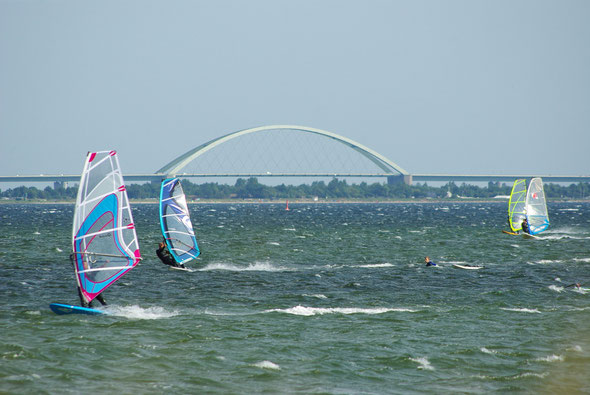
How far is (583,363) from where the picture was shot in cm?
2025

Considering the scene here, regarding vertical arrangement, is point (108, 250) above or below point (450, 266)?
above

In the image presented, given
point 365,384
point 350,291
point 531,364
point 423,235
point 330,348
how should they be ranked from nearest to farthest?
1. point 365,384
2. point 531,364
3. point 330,348
4. point 350,291
5. point 423,235

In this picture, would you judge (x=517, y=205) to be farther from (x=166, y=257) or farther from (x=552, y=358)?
(x=552, y=358)

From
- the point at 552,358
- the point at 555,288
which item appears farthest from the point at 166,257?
the point at 552,358

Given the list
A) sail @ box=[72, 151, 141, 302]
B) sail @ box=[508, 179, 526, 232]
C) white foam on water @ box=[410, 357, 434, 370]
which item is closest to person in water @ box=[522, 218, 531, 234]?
sail @ box=[508, 179, 526, 232]

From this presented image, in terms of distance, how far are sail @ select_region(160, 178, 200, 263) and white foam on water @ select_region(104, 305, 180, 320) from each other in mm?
10677

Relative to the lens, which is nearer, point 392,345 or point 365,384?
point 365,384

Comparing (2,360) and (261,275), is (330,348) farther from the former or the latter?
(261,275)

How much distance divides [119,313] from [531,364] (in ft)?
46.4

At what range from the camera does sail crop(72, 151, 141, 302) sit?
79.7 ft

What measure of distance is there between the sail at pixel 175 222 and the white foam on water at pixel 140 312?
10.7m

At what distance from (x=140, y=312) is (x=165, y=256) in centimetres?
1111

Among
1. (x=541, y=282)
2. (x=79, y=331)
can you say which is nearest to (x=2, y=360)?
A: (x=79, y=331)

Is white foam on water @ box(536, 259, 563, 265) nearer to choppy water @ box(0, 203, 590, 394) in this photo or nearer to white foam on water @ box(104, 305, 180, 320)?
choppy water @ box(0, 203, 590, 394)
